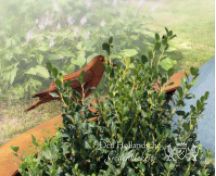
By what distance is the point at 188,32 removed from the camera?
8.42 metres

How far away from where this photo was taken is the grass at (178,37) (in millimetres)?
5543

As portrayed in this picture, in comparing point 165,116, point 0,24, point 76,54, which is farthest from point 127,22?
point 165,116

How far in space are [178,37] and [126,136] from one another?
6.42 meters

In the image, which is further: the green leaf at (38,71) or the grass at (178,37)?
the green leaf at (38,71)

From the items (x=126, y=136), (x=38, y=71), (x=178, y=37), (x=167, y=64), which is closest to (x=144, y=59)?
(x=126, y=136)

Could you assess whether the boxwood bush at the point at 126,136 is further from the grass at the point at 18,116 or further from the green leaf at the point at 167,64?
the grass at the point at 18,116

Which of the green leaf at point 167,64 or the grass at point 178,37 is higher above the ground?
the green leaf at point 167,64

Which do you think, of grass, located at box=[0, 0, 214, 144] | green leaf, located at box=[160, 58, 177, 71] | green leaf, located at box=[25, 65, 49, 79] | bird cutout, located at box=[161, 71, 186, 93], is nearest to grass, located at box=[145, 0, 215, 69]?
grass, located at box=[0, 0, 214, 144]

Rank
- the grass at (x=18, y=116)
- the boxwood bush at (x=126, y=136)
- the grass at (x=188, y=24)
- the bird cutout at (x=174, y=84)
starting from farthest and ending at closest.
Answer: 1. the grass at (x=188, y=24)
2. the grass at (x=18, y=116)
3. the bird cutout at (x=174, y=84)
4. the boxwood bush at (x=126, y=136)

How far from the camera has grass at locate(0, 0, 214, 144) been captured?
5.54 m

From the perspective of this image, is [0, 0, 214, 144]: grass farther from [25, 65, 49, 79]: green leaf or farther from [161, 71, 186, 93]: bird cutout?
[161, 71, 186, 93]: bird cutout

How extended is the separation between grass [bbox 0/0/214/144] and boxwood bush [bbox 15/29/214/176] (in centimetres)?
340

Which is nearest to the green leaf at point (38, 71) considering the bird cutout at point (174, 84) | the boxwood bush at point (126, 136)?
the bird cutout at point (174, 84)

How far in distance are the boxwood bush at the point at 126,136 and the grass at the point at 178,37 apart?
3.40 metres
